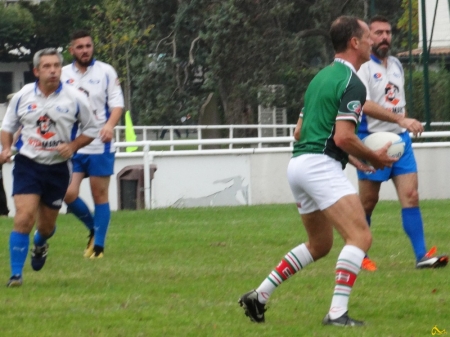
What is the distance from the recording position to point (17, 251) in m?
8.58

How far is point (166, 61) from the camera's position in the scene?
3791 cm

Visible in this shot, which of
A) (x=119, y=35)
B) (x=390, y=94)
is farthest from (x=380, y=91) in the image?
(x=119, y=35)

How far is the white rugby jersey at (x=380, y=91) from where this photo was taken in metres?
9.25

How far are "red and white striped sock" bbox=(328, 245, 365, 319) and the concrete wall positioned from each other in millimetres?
10938

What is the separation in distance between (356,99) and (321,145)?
351 millimetres

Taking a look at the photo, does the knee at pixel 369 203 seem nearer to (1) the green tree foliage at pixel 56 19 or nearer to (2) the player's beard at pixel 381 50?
(2) the player's beard at pixel 381 50

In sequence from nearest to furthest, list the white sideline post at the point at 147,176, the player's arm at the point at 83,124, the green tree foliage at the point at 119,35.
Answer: the player's arm at the point at 83,124 < the white sideline post at the point at 147,176 < the green tree foliage at the point at 119,35

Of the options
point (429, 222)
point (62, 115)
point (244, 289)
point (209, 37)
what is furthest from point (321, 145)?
point (209, 37)

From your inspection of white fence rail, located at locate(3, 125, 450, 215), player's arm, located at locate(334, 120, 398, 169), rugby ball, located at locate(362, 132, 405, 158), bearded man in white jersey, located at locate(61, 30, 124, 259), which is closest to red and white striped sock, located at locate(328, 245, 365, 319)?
player's arm, located at locate(334, 120, 398, 169)

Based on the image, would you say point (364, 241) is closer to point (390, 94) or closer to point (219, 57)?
point (390, 94)

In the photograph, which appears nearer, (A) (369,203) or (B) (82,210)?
(A) (369,203)

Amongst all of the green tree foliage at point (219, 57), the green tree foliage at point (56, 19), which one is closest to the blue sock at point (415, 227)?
Answer: the green tree foliage at point (219, 57)

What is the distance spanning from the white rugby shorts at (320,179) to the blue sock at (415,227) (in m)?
2.79

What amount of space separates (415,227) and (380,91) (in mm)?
1170
